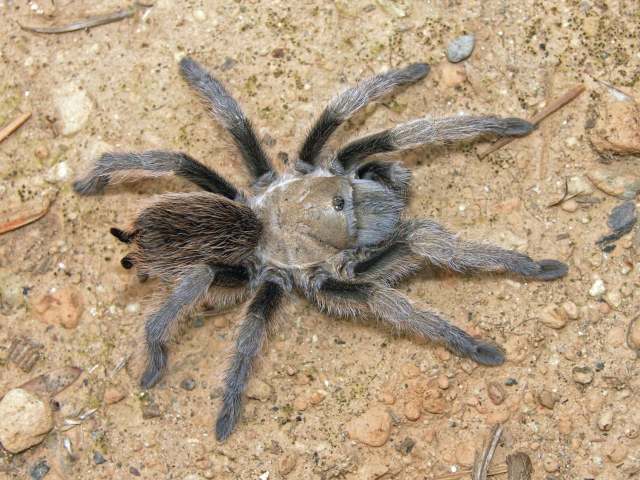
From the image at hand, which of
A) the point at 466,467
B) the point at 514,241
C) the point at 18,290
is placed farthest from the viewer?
the point at 18,290

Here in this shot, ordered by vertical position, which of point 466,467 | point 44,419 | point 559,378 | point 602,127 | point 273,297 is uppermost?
point 602,127

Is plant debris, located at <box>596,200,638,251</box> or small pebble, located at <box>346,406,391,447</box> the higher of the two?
plant debris, located at <box>596,200,638,251</box>

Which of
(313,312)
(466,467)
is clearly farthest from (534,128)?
(466,467)

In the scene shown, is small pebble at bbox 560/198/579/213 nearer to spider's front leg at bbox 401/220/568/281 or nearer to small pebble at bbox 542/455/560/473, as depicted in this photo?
spider's front leg at bbox 401/220/568/281

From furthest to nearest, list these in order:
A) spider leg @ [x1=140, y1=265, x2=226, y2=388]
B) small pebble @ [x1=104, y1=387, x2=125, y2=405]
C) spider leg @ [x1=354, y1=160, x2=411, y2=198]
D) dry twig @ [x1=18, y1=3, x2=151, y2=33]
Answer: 1. dry twig @ [x1=18, y1=3, x2=151, y2=33]
2. small pebble @ [x1=104, y1=387, x2=125, y2=405]
3. spider leg @ [x1=354, y1=160, x2=411, y2=198]
4. spider leg @ [x1=140, y1=265, x2=226, y2=388]

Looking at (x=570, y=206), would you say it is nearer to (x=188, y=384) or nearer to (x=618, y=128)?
(x=618, y=128)

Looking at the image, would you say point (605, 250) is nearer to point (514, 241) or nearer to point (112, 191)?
point (514, 241)

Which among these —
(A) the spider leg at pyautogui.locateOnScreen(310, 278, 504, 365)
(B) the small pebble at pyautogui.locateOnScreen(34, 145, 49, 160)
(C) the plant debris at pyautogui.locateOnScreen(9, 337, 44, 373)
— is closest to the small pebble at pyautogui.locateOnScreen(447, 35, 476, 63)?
(A) the spider leg at pyautogui.locateOnScreen(310, 278, 504, 365)

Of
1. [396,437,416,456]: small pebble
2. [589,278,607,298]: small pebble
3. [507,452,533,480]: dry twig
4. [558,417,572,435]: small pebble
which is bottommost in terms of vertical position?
[507,452,533,480]: dry twig
